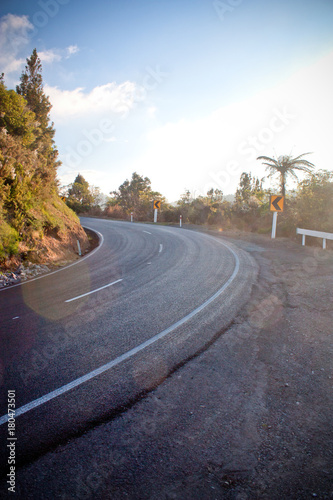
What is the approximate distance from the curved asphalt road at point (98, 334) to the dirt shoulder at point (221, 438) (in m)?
0.30

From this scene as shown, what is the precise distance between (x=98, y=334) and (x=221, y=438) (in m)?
2.89

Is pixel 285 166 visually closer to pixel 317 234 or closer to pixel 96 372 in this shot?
pixel 317 234

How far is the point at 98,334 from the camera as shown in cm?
479

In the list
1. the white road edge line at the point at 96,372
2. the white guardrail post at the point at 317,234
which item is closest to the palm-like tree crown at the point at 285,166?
the white guardrail post at the point at 317,234

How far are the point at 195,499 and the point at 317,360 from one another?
2.87 m

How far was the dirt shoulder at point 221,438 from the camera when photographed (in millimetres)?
2184

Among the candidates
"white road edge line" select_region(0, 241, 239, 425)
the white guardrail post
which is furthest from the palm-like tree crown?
"white road edge line" select_region(0, 241, 239, 425)

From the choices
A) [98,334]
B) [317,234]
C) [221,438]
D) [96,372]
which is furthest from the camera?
[317,234]

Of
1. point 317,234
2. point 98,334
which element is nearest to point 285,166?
point 317,234

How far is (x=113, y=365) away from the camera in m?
3.85

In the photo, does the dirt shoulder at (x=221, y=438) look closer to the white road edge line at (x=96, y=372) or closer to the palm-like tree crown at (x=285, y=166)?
the white road edge line at (x=96, y=372)

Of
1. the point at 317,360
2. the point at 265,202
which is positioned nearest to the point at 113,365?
the point at 317,360

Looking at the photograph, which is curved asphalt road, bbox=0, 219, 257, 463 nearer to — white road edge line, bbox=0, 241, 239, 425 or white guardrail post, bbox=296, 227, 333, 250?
white road edge line, bbox=0, 241, 239, 425

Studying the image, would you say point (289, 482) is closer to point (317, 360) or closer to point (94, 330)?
point (317, 360)
